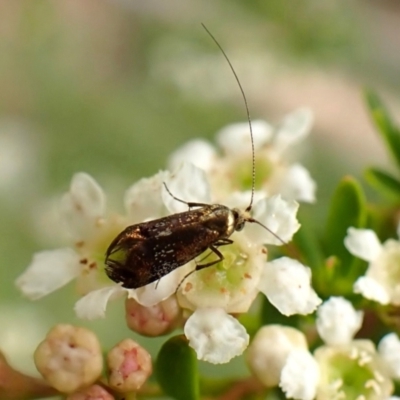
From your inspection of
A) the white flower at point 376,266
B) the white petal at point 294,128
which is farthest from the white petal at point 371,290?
the white petal at point 294,128

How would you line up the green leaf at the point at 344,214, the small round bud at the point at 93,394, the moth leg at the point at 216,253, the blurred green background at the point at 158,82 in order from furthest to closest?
1. the blurred green background at the point at 158,82
2. the green leaf at the point at 344,214
3. the moth leg at the point at 216,253
4. the small round bud at the point at 93,394

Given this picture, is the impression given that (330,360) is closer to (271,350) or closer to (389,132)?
(271,350)

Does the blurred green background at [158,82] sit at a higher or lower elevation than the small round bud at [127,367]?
lower

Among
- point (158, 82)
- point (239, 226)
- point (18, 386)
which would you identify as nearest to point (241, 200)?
point (239, 226)

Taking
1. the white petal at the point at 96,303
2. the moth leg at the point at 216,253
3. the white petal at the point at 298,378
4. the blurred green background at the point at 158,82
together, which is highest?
the moth leg at the point at 216,253

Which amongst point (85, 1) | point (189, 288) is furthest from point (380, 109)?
point (85, 1)

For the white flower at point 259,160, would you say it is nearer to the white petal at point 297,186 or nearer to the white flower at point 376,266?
the white petal at point 297,186

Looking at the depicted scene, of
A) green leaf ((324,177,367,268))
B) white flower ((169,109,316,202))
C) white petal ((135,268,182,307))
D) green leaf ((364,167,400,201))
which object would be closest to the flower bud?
white petal ((135,268,182,307))

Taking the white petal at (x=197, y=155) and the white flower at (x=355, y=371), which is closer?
the white flower at (x=355, y=371)
